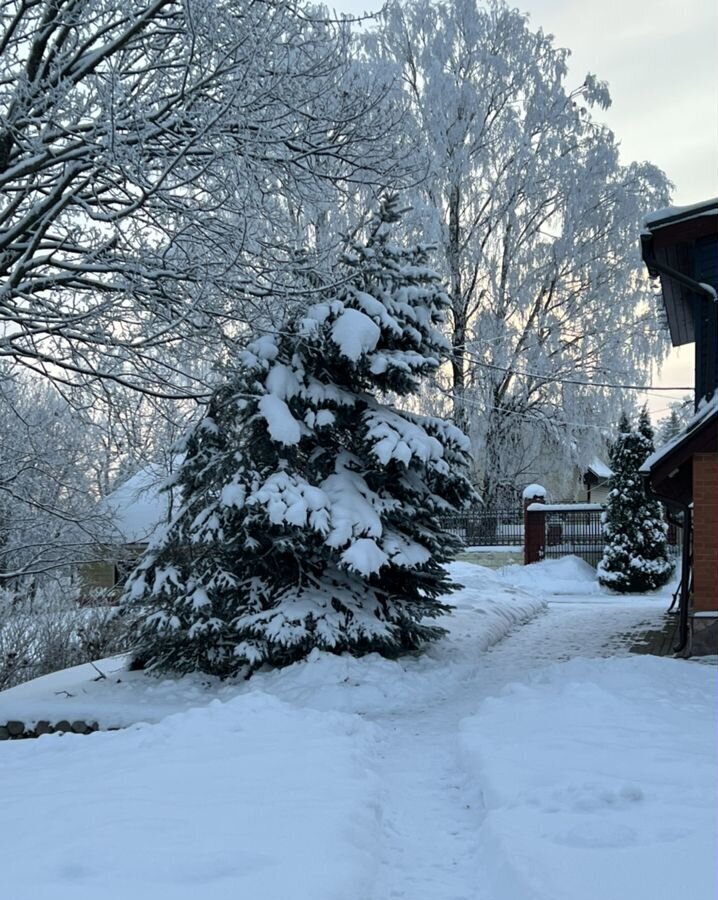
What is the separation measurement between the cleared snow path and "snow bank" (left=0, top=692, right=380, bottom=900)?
0.16 metres

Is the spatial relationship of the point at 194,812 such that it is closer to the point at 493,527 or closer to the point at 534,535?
the point at 534,535

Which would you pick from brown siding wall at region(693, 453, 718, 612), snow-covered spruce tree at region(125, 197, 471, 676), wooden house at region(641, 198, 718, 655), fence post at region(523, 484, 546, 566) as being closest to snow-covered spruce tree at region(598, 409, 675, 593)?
fence post at region(523, 484, 546, 566)

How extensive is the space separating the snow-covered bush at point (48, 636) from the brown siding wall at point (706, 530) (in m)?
7.93

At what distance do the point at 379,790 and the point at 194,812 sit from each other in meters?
1.23

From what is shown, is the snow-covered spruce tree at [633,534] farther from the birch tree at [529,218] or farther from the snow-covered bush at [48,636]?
the snow-covered bush at [48,636]

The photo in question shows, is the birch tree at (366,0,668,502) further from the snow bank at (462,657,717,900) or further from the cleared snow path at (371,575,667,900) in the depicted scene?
the snow bank at (462,657,717,900)

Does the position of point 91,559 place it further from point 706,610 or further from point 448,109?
point 448,109

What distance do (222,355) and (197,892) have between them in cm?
591

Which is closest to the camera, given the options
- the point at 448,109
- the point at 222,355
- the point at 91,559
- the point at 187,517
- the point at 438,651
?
the point at 222,355

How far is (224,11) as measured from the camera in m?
6.73

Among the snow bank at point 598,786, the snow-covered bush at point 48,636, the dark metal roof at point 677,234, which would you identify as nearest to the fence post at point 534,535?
the dark metal roof at point 677,234

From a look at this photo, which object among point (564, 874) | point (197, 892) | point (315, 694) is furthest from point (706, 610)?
point (197, 892)

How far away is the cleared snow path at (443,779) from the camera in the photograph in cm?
366

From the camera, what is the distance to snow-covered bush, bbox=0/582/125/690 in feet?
39.8
